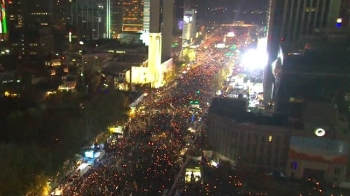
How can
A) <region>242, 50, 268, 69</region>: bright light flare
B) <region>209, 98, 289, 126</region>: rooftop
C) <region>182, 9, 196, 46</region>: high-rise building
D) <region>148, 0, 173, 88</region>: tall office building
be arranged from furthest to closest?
<region>182, 9, 196, 46</region>: high-rise building
<region>242, 50, 268, 69</region>: bright light flare
<region>148, 0, 173, 88</region>: tall office building
<region>209, 98, 289, 126</region>: rooftop

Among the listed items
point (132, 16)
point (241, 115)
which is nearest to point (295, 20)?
point (241, 115)

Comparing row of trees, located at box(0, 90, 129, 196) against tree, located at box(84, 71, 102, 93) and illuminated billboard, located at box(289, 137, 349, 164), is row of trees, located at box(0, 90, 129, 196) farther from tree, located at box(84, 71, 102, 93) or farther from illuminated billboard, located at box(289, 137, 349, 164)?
illuminated billboard, located at box(289, 137, 349, 164)

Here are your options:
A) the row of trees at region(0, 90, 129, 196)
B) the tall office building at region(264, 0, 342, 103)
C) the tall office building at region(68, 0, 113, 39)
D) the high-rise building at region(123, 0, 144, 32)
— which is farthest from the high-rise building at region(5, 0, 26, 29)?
the tall office building at region(264, 0, 342, 103)

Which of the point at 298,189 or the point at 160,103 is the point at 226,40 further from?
the point at 298,189

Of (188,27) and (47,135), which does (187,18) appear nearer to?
(188,27)

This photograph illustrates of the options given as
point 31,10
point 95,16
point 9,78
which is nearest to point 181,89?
point 9,78
